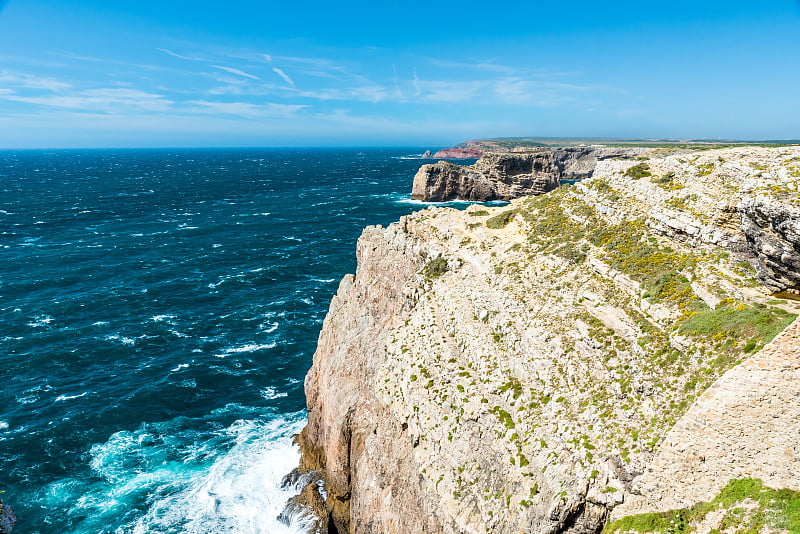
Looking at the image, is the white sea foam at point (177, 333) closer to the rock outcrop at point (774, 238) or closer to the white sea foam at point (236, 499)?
the white sea foam at point (236, 499)

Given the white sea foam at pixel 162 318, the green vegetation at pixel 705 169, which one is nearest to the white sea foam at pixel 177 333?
the white sea foam at pixel 162 318

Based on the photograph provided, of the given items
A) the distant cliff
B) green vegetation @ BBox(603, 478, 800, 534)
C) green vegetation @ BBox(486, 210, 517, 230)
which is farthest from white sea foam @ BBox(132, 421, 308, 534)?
green vegetation @ BBox(486, 210, 517, 230)

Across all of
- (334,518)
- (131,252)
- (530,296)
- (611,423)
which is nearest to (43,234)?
(131,252)

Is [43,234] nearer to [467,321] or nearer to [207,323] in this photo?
[207,323]

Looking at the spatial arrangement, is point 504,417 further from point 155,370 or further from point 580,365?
point 155,370

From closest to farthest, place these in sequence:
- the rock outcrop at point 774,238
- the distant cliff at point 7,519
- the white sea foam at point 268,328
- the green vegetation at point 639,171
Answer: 1. the rock outcrop at point 774,238
2. the distant cliff at point 7,519
3. the green vegetation at point 639,171
4. the white sea foam at point 268,328

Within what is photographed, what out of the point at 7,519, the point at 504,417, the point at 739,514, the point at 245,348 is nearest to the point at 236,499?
the point at 7,519
